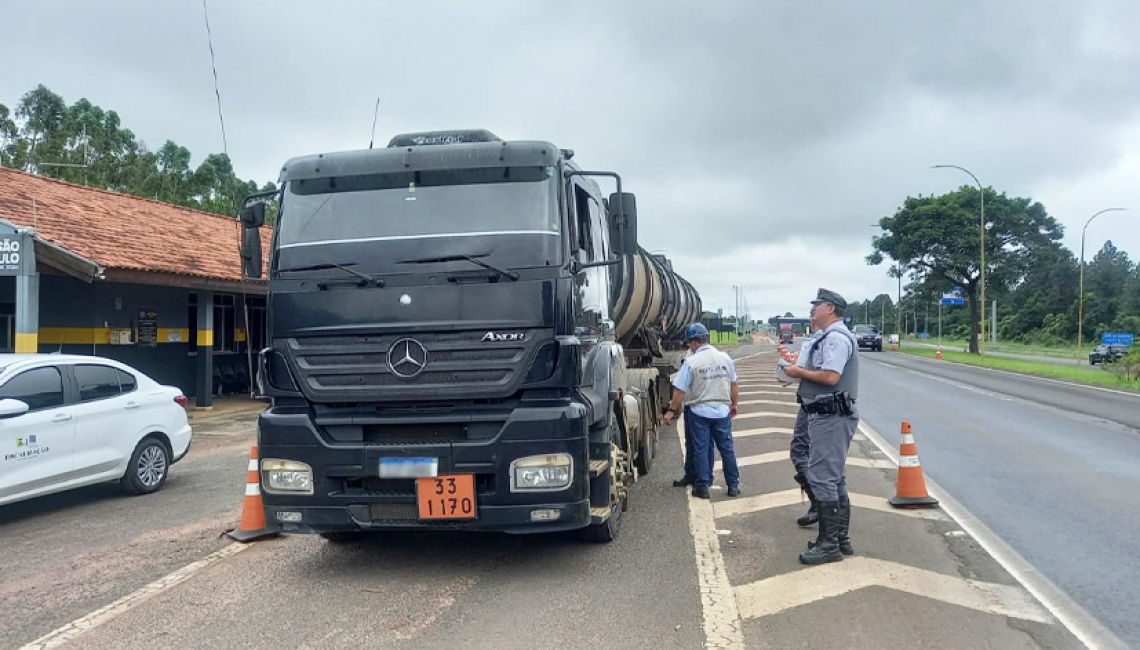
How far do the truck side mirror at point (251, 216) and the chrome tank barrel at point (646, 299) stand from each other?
3465 mm

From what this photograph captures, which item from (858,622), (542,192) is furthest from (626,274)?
(858,622)

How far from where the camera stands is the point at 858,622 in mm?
4523

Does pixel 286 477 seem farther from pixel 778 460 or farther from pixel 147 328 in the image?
pixel 147 328

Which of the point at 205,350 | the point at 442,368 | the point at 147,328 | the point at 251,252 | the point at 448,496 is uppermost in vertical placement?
the point at 251,252

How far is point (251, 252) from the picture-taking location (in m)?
6.00

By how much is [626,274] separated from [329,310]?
472cm

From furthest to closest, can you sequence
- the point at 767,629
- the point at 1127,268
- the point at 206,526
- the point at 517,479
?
the point at 1127,268 < the point at 206,526 < the point at 517,479 < the point at 767,629

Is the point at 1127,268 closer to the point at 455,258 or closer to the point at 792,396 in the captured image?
the point at 792,396

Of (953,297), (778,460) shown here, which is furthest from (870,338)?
(778,460)

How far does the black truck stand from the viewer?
16.6 ft

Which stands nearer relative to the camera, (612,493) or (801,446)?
(612,493)

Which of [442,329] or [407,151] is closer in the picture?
[442,329]

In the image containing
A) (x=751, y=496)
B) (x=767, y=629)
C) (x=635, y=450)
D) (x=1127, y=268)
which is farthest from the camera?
(x=1127, y=268)

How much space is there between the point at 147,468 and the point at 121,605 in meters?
4.01
